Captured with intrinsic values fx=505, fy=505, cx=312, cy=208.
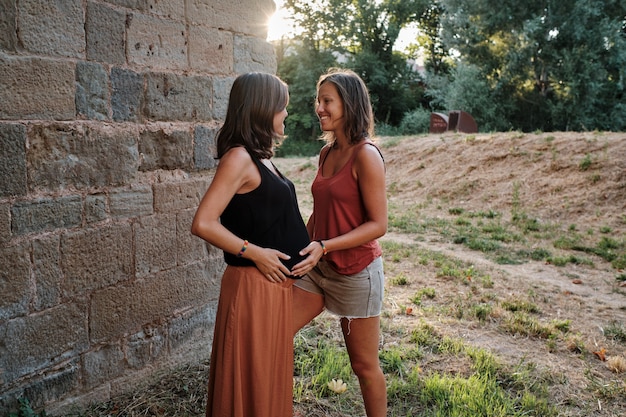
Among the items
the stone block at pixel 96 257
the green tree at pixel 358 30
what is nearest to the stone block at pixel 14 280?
the stone block at pixel 96 257

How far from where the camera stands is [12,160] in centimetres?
254

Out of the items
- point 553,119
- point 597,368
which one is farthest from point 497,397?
→ point 553,119

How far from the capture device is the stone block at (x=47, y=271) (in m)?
2.66

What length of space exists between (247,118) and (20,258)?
142 centimetres

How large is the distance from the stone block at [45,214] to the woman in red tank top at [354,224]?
1348 millimetres

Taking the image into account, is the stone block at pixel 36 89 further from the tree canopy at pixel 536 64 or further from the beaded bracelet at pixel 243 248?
the tree canopy at pixel 536 64

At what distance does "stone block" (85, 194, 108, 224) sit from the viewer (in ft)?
9.54

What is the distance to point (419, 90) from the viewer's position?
26766mm

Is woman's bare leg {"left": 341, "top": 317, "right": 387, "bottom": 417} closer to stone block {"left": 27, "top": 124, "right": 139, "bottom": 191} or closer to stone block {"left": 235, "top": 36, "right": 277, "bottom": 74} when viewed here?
stone block {"left": 27, "top": 124, "right": 139, "bottom": 191}

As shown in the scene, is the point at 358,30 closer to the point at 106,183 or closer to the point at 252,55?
the point at 252,55

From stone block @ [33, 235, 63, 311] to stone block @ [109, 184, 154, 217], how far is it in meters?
0.41

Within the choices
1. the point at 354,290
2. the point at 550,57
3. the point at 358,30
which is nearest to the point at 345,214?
Result: the point at 354,290

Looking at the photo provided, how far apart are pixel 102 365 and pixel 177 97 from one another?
1.78 metres

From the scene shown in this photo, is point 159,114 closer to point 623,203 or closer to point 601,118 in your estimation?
point 623,203
